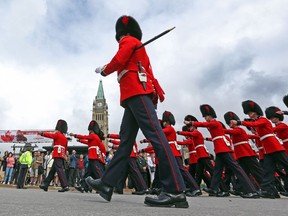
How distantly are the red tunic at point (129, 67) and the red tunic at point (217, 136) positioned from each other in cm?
357

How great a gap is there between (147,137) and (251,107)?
5.25m

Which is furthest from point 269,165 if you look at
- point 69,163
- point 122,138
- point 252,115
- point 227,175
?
point 69,163

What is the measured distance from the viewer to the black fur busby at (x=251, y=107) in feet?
27.1

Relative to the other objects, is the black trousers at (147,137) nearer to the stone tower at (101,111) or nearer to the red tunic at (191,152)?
the red tunic at (191,152)

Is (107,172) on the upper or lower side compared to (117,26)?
lower

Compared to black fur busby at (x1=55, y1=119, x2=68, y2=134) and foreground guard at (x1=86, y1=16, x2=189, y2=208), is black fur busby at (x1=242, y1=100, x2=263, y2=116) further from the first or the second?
black fur busby at (x1=55, y1=119, x2=68, y2=134)

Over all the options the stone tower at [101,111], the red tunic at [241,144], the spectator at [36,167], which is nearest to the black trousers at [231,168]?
the red tunic at [241,144]

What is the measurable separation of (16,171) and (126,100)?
53.1 ft

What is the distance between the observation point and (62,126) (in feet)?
34.8

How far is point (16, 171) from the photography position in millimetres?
18422

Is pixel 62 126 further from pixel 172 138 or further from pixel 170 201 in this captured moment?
pixel 170 201

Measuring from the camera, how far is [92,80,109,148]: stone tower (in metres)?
127

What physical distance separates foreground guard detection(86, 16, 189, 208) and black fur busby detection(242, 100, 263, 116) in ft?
15.4

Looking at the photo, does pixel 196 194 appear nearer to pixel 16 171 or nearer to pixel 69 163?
pixel 69 163
